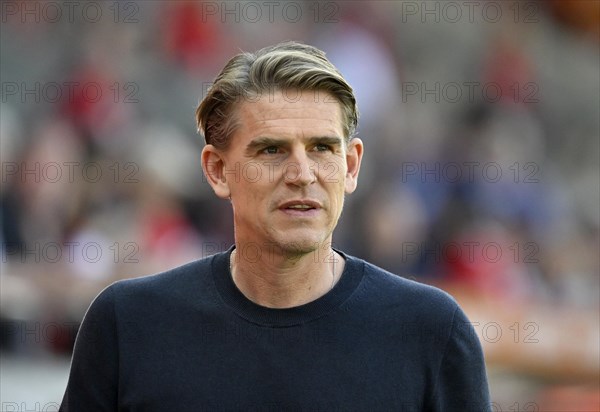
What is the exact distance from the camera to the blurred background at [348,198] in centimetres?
703

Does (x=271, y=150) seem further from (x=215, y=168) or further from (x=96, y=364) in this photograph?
(x=96, y=364)

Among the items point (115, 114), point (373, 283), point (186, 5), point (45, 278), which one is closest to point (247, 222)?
point (373, 283)

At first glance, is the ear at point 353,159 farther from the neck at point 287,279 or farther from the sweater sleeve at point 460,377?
the sweater sleeve at point 460,377

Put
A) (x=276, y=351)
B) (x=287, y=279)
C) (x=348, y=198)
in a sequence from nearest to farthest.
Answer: (x=276, y=351), (x=287, y=279), (x=348, y=198)

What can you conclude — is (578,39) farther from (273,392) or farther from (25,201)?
(273,392)

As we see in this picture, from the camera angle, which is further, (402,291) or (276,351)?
(402,291)

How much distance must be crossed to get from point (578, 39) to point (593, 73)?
1.15ft

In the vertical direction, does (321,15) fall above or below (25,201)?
above

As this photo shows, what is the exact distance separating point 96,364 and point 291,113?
0.80 metres

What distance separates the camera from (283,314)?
2.88m

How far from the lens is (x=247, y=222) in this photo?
295cm

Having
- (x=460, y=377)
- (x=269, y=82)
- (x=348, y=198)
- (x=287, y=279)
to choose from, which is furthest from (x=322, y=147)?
(x=348, y=198)

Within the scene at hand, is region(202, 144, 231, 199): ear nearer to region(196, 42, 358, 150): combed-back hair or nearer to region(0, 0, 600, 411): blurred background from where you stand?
region(196, 42, 358, 150): combed-back hair

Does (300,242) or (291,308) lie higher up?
(300,242)
